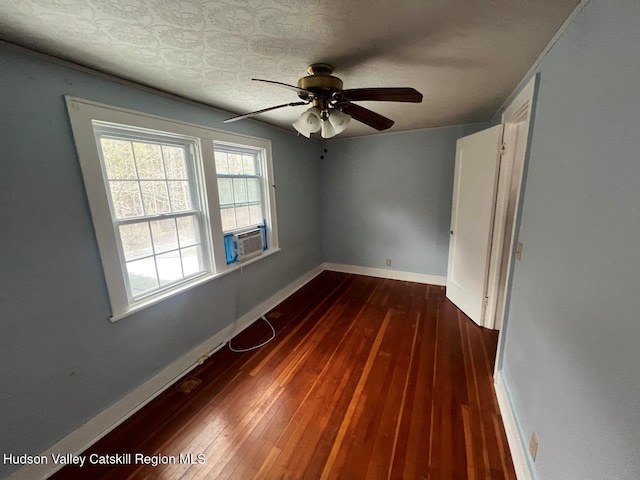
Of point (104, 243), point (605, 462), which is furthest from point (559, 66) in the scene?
point (104, 243)

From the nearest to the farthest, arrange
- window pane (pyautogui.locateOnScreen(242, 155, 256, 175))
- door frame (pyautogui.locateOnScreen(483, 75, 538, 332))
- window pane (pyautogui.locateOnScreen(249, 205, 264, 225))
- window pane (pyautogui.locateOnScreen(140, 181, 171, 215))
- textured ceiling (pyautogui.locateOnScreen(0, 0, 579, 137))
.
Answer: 1. textured ceiling (pyautogui.locateOnScreen(0, 0, 579, 137))
2. window pane (pyautogui.locateOnScreen(140, 181, 171, 215))
3. door frame (pyautogui.locateOnScreen(483, 75, 538, 332))
4. window pane (pyautogui.locateOnScreen(242, 155, 256, 175))
5. window pane (pyautogui.locateOnScreen(249, 205, 264, 225))

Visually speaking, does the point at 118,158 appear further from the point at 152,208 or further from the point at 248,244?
the point at 248,244

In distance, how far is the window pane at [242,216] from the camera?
2.65m

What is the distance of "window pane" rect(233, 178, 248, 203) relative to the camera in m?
2.60

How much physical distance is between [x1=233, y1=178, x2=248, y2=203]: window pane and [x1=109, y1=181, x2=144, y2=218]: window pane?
0.95 metres

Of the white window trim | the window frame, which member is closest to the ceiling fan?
the white window trim

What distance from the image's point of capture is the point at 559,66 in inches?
45.8

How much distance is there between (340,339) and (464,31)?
242 centimetres

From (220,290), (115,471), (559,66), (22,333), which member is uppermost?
(559,66)

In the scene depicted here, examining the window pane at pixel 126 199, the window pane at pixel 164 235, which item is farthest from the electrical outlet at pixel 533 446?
the window pane at pixel 126 199

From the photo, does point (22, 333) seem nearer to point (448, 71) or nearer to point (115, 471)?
point (115, 471)

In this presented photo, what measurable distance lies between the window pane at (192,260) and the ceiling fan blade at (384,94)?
1761 millimetres

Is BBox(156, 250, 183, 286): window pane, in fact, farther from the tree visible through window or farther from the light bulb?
the light bulb

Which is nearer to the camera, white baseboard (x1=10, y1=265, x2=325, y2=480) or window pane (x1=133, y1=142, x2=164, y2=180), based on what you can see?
white baseboard (x1=10, y1=265, x2=325, y2=480)
